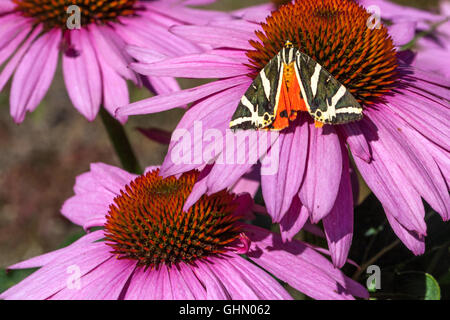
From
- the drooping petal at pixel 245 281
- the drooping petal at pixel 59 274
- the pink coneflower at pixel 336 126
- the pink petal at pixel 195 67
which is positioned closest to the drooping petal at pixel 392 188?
the pink coneflower at pixel 336 126

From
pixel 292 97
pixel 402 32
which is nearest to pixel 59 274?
pixel 292 97

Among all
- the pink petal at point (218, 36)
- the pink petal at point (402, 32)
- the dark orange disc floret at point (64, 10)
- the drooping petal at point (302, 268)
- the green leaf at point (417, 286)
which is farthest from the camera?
the dark orange disc floret at point (64, 10)

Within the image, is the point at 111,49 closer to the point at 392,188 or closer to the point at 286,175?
the point at 286,175

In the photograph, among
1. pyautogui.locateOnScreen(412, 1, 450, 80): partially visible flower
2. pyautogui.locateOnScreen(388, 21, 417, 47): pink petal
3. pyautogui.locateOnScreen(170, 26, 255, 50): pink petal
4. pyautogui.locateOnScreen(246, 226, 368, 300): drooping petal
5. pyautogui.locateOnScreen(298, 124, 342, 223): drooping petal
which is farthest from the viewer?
pyautogui.locateOnScreen(412, 1, 450, 80): partially visible flower

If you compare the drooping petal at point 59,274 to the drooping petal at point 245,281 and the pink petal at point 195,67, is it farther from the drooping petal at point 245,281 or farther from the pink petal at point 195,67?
the pink petal at point 195,67

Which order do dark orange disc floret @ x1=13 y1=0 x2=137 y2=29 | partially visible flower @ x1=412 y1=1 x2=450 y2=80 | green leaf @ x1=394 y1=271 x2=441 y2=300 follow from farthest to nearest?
partially visible flower @ x1=412 y1=1 x2=450 y2=80
dark orange disc floret @ x1=13 y1=0 x2=137 y2=29
green leaf @ x1=394 y1=271 x2=441 y2=300

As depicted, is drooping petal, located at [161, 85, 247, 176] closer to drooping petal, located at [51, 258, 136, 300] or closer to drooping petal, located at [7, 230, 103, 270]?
drooping petal, located at [51, 258, 136, 300]

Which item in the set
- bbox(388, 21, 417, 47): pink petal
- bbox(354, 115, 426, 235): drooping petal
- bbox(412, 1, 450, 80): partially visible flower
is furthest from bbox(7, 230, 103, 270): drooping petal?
bbox(412, 1, 450, 80): partially visible flower
